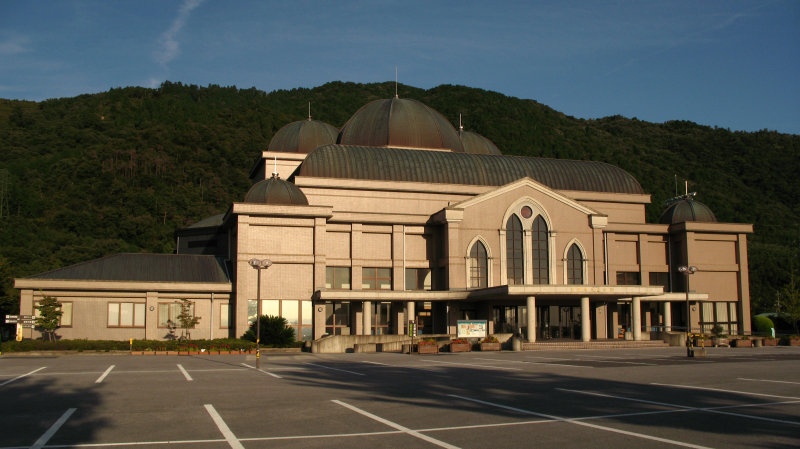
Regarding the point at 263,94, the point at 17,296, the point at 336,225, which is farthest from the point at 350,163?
the point at 263,94

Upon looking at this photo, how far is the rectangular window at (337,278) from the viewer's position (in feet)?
172

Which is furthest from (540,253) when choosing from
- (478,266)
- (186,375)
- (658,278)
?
(186,375)

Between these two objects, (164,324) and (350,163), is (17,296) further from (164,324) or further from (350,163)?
(350,163)

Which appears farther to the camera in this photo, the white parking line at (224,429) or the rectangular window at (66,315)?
the rectangular window at (66,315)

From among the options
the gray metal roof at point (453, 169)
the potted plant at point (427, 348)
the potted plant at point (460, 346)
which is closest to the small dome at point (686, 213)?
the gray metal roof at point (453, 169)

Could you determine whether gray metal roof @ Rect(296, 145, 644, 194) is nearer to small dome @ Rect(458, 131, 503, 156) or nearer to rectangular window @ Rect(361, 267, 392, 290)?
rectangular window @ Rect(361, 267, 392, 290)

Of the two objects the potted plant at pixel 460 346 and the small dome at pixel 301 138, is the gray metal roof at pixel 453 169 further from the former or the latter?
the potted plant at pixel 460 346

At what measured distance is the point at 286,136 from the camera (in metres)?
64.8

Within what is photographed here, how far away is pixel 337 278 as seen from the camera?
5272 cm

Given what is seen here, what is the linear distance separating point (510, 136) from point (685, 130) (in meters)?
60.3

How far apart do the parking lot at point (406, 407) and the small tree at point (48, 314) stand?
19469 mm

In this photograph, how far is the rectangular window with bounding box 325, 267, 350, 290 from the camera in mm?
52438

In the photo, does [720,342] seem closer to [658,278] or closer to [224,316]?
[658,278]

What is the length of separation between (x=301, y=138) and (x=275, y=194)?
14.7 m
